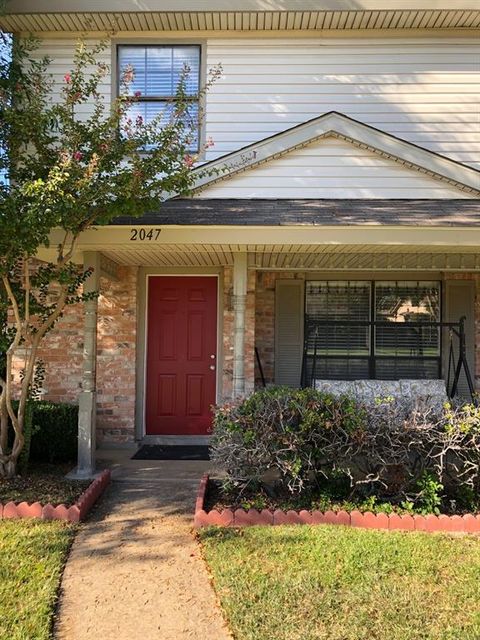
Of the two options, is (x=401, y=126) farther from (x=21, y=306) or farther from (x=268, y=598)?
(x=268, y=598)

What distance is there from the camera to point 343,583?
3.49 metres

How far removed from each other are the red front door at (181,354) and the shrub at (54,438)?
54.7 inches

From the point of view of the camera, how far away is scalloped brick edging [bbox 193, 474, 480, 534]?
450cm

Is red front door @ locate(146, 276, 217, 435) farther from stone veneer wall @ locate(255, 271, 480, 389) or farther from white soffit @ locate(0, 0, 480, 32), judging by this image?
white soffit @ locate(0, 0, 480, 32)

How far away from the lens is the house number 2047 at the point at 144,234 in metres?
5.66

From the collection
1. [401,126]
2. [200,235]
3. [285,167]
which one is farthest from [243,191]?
Answer: [401,126]

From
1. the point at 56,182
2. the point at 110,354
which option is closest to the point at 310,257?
the point at 110,354

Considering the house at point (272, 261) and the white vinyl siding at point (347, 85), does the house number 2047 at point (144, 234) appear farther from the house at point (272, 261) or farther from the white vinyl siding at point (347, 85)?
the white vinyl siding at point (347, 85)

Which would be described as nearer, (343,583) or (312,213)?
(343,583)

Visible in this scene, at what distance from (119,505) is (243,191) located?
3893 mm

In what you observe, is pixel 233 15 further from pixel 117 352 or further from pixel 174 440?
pixel 174 440

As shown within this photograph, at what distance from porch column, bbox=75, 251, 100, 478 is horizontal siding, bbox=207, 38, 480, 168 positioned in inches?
103

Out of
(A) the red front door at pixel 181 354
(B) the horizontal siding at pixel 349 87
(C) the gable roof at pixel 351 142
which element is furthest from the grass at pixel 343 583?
(B) the horizontal siding at pixel 349 87

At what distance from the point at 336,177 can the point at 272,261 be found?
136 cm
